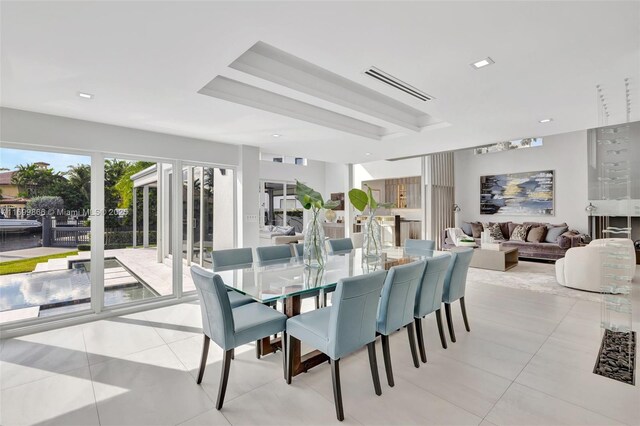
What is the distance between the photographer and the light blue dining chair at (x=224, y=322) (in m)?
2.03

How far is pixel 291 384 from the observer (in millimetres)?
2326

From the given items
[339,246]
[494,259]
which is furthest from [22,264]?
[494,259]

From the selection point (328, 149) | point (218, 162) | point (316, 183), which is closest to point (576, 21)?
point (328, 149)

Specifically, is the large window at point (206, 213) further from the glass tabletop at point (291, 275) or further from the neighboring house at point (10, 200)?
the glass tabletop at point (291, 275)

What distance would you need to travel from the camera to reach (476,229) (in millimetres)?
8664

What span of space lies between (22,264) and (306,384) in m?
3.58

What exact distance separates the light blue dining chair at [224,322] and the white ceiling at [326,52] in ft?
5.15

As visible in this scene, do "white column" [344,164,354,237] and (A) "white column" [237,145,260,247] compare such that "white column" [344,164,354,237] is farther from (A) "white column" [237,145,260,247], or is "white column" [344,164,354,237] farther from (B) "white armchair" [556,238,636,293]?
(B) "white armchair" [556,238,636,293]

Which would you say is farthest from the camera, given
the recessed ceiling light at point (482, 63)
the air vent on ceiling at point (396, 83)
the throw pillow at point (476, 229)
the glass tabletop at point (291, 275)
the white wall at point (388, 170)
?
the white wall at point (388, 170)

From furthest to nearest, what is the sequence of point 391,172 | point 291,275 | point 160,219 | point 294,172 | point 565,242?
point 294,172, point 391,172, point 565,242, point 160,219, point 291,275

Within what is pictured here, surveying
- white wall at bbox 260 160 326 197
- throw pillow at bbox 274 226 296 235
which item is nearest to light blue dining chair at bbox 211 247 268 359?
throw pillow at bbox 274 226 296 235

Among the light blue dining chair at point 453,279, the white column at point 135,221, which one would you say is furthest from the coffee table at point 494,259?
the white column at point 135,221

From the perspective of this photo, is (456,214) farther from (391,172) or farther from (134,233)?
(134,233)

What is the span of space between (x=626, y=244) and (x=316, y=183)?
9.34m
